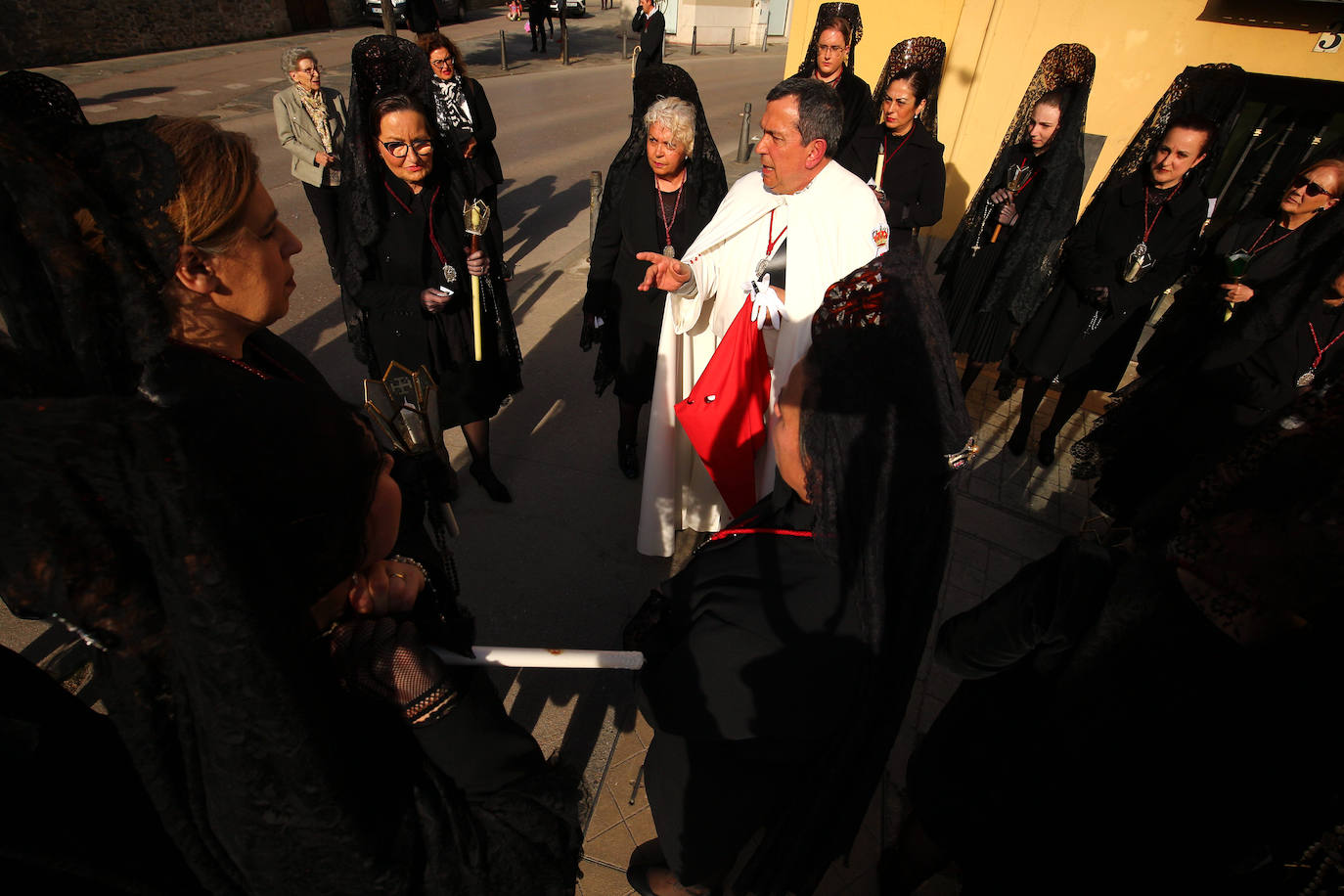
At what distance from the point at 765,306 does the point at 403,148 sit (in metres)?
1.82

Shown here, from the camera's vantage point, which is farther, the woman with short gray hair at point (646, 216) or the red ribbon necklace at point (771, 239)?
the woman with short gray hair at point (646, 216)

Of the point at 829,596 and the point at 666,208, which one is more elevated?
the point at 666,208

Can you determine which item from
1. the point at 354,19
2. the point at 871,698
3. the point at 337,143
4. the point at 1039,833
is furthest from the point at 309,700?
the point at 354,19

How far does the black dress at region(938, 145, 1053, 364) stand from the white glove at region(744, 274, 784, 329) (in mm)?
2444

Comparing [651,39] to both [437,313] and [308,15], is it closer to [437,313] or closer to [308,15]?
[437,313]

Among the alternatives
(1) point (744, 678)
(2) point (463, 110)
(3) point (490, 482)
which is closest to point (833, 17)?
(2) point (463, 110)

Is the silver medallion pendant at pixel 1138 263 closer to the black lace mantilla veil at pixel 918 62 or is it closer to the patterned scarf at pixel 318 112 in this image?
the black lace mantilla veil at pixel 918 62

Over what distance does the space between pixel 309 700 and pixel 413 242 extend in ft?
8.66

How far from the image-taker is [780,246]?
9.80ft

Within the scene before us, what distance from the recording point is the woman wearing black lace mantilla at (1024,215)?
4.10 meters

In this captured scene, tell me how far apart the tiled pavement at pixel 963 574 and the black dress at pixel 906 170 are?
165cm

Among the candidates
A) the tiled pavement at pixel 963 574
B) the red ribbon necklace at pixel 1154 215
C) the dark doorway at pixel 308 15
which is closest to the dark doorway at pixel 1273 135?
the red ribbon necklace at pixel 1154 215

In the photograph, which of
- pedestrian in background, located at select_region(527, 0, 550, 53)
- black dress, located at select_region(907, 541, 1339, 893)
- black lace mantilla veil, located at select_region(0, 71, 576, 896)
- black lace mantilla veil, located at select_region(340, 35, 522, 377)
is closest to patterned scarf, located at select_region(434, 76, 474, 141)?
black lace mantilla veil, located at select_region(340, 35, 522, 377)

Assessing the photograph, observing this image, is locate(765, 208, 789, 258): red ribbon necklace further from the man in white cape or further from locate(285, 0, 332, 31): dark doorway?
locate(285, 0, 332, 31): dark doorway
